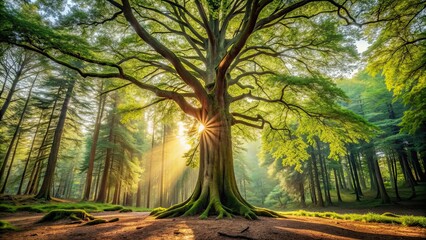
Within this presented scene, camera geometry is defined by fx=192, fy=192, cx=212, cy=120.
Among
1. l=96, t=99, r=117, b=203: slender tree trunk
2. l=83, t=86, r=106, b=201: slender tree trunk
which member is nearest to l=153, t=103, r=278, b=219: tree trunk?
l=83, t=86, r=106, b=201: slender tree trunk

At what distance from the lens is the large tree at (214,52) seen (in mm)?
5266

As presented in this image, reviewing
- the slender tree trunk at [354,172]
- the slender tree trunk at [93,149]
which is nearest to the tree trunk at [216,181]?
the slender tree trunk at [93,149]

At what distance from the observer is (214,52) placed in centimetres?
795

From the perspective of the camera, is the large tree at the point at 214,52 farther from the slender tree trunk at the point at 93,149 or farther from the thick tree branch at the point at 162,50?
the slender tree trunk at the point at 93,149

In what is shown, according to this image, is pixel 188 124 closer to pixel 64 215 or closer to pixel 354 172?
pixel 64 215

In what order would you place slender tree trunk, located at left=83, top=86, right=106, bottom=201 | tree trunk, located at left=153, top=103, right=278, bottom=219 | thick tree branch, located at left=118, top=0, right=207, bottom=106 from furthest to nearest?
slender tree trunk, located at left=83, top=86, right=106, bottom=201 < tree trunk, located at left=153, top=103, right=278, bottom=219 < thick tree branch, located at left=118, top=0, right=207, bottom=106

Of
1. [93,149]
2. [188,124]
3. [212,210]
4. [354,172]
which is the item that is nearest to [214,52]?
[188,124]

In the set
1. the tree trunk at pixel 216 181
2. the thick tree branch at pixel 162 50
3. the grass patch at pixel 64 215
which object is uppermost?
the thick tree branch at pixel 162 50

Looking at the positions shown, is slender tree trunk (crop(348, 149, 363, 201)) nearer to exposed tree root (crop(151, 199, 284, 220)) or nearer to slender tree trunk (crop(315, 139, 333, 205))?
slender tree trunk (crop(315, 139, 333, 205))

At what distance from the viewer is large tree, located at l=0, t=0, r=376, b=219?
5266 mm

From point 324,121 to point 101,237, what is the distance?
8722 mm

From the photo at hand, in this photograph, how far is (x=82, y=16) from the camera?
20.0 feet

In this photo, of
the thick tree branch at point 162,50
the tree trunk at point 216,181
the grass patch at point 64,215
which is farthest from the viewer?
the tree trunk at point 216,181

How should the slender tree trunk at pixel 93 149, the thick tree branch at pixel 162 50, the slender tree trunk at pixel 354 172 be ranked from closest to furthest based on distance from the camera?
the thick tree branch at pixel 162 50
the slender tree trunk at pixel 93 149
the slender tree trunk at pixel 354 172
